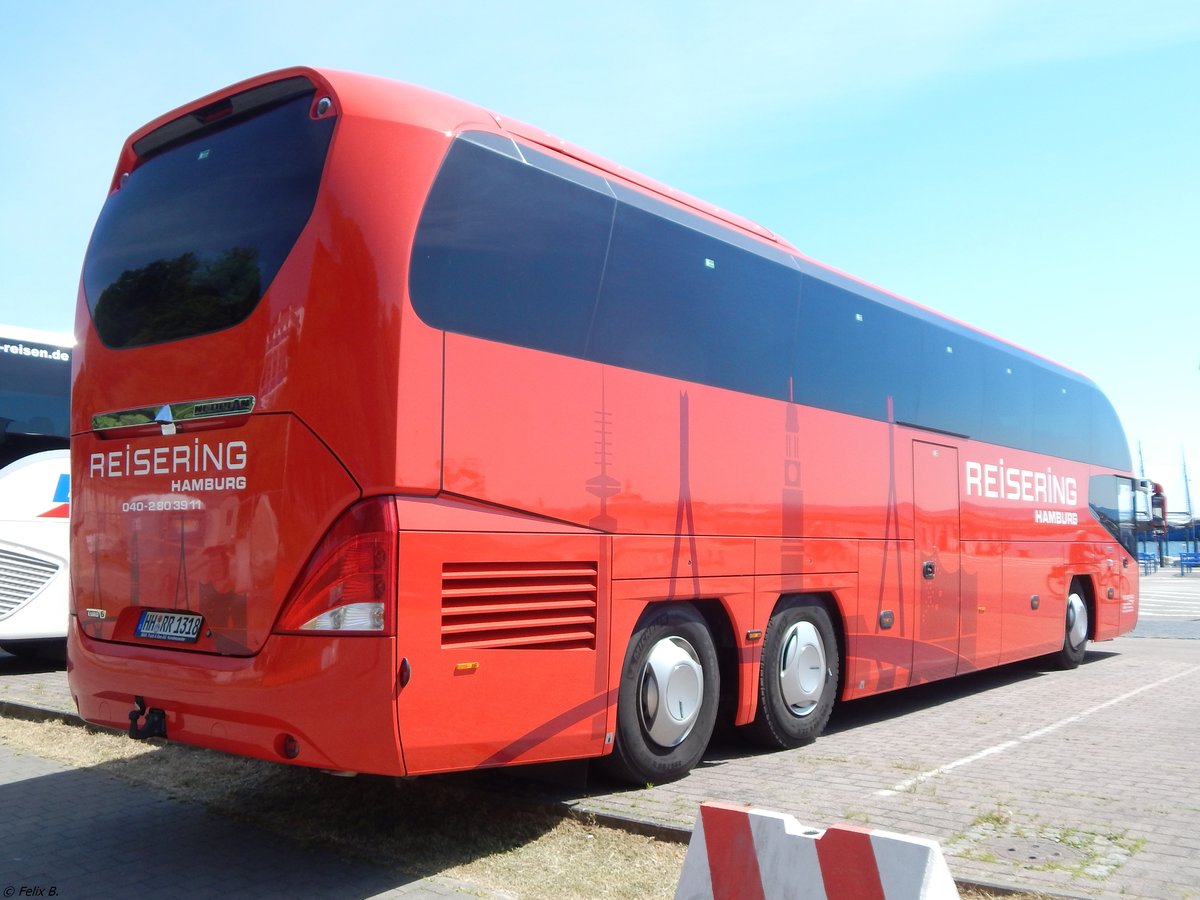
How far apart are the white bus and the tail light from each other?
7.60 meters

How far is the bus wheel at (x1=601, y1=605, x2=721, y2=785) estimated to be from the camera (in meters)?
6.35

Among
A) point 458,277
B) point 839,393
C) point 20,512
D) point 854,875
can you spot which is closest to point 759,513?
point 839,393

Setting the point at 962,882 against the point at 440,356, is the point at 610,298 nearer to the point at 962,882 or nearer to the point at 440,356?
the point at 440,356

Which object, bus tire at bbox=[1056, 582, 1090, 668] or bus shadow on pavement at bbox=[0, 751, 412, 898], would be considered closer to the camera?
bus shadow on pavement at bbox=[0, 751, 412, 898]

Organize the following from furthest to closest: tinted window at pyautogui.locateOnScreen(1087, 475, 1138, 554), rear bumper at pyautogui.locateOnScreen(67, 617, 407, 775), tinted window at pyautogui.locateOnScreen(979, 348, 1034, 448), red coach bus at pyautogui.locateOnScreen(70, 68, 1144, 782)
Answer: tinted window at pyautogui.locateOnScreen(1087, 475, 1138, 554), tinted window at pyautogui.locateOnScreen(979, 348, 1034, 448), red coach bus at pyautogui.locateOnScreen(70, 68, 1144, 782), rear bumper at pyautogui.locateOnScreen(67, 617, 407, 775)

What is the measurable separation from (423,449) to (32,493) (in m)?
8.24

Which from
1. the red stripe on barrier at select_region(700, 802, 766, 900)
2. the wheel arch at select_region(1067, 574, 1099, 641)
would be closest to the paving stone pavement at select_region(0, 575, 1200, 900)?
the red stripe on barrier at select_region(700, 802, 766, 900)

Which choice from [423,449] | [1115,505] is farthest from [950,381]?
[423,449]

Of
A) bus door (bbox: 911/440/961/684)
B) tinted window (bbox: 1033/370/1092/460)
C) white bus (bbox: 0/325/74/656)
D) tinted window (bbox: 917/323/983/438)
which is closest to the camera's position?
bus door (bbox: 911/440/961/684)

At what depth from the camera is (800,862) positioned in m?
3.43

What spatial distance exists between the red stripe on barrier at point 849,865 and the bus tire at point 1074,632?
37.2 feet

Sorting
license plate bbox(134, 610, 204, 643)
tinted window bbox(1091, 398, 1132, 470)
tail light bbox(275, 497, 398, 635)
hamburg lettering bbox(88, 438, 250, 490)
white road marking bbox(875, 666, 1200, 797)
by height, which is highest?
tinted window bbox(1091, 398, 1132, 470)

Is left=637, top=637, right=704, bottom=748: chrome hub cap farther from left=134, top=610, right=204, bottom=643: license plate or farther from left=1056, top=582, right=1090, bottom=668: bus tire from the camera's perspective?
left=1056, top=582, right=1090, bottom=668: bus tire

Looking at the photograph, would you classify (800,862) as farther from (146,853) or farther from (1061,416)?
(1061,416)
